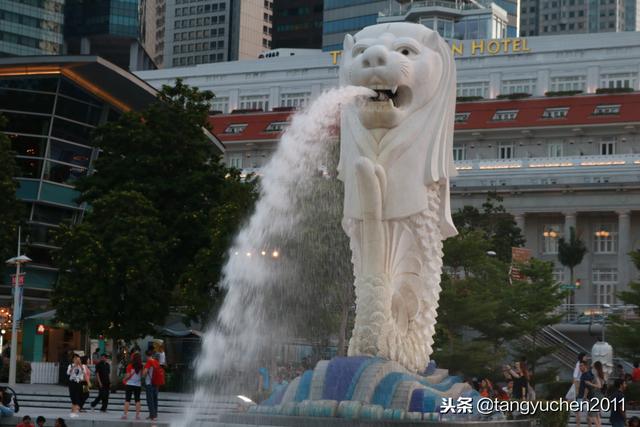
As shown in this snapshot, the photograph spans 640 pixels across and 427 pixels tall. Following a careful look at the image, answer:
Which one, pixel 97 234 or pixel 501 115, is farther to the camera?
pixel 501 115

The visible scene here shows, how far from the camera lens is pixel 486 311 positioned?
4584 cm

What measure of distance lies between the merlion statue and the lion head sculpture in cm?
2

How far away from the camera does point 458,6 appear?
146 m

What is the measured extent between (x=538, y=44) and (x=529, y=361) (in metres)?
75.0

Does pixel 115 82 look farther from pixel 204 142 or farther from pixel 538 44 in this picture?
pixel 538 44

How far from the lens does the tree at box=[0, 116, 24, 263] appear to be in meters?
47.8

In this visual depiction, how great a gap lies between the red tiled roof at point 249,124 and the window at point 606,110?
2381 cm

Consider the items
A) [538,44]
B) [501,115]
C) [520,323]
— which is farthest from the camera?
[538,44]

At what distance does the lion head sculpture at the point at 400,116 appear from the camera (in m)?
23.2

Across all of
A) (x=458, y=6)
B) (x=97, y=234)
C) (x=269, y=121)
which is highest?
(x=458, y=6)

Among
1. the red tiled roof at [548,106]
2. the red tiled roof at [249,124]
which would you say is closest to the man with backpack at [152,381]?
the red tiled roof at [548,106]

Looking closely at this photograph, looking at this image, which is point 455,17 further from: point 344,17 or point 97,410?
point 97,410

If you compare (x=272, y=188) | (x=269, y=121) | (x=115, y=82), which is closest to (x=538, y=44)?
(x=269, y=121)

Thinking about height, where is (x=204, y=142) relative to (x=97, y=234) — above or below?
above
